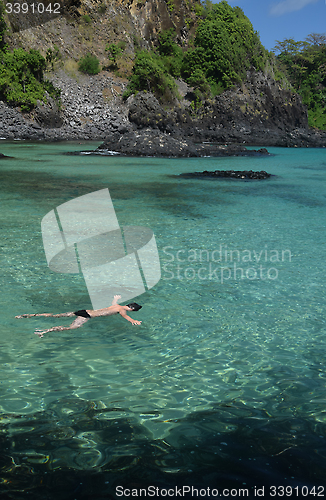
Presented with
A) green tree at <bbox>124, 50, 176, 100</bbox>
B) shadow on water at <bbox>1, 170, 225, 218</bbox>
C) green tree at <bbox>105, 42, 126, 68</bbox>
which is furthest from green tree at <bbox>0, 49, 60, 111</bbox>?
shadow on water at <bbox>1, 170, 225, 218</bbox>

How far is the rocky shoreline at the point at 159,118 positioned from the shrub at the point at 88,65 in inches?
26.1

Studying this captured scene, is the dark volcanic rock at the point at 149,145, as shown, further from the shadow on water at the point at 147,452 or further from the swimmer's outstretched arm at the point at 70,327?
the shadow on water at the point at 147,452

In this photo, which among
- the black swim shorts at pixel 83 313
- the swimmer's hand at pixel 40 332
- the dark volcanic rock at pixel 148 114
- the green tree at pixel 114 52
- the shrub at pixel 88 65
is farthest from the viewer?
the green tree at pixel 114 52

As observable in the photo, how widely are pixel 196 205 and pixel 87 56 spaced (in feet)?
128

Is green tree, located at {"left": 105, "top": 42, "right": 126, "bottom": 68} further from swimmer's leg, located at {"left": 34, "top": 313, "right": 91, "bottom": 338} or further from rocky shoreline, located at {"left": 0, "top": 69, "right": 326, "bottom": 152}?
swimmer's leg, located at {"left": 34, "top": 313, "right": 91, "bottom": 338}

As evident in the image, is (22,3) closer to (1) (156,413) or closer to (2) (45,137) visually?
(2) (45,137)

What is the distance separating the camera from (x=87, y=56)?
143ft

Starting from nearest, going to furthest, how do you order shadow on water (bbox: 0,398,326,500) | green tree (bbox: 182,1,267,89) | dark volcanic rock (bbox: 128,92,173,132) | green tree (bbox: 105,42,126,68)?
shadow on water (bbox: 0,398,326,500) → dark volcanic rock (bbox: 128,92,173,132) → green tree (bbox: 105,42,126,68) → green tree (bbox: 182,1,267,89)

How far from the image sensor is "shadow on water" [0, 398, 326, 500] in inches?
88.8

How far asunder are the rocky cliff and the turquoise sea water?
1202 inches

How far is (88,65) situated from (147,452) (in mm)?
45614

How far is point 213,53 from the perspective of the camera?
2013 inches

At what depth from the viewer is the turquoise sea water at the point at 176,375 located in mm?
2367

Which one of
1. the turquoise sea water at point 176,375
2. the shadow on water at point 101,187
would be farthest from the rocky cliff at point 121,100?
the turquoise sea water at point 176,375
